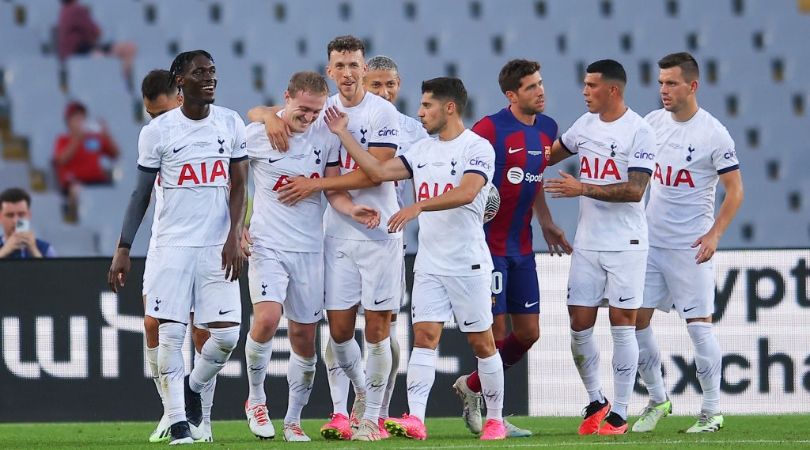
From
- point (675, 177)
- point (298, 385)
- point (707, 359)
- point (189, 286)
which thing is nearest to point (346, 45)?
point (189, 286)

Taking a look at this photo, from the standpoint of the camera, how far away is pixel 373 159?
26.5ft

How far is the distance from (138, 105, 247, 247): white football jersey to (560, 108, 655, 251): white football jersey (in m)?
2.37

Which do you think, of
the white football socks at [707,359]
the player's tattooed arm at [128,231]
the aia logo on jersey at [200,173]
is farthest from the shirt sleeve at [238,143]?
the white football socks at [707,359]

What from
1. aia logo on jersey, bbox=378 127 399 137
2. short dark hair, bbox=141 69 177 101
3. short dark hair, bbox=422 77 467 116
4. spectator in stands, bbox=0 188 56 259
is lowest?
spectator in stands, bbox=0 188 56 259

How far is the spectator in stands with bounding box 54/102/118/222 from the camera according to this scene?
17.8 m

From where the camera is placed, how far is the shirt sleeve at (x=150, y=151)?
25.0 feet

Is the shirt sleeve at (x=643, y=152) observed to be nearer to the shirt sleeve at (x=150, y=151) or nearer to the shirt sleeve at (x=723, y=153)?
the shirt sleeve at (x=723, y=153)

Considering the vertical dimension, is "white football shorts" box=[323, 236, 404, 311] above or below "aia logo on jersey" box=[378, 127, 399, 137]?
below

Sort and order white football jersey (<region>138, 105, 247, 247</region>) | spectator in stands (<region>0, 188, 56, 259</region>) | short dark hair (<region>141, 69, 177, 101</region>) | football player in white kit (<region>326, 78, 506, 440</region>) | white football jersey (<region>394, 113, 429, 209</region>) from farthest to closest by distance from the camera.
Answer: spectator in stands (<region>0, 188, 56, 259</region>)
white football jersey (<region>394, 113, 429, 209</region>)
short dark hair (<region>141, 69, 177, 101</region>)
football player in white kit (<region>326, 78, 506, 440</region>)
white football jersey (<region>138, 105, 247, 247</region>)

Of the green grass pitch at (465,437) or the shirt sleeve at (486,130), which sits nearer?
the green grass pitch at (465,437)

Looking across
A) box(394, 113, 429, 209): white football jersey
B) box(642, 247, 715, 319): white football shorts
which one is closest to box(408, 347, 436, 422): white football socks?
box(394, 113, 429, 209): white football jersey

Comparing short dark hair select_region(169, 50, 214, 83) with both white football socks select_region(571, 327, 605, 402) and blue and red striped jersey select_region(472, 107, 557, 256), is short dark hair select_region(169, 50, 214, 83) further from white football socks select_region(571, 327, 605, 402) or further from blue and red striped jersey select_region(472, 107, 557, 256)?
white football socks select_region(571, 327, 605, 402)

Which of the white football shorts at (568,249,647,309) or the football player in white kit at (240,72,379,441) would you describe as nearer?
the football player in white kit at (240,72,379,441)

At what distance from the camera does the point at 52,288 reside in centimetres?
1083
